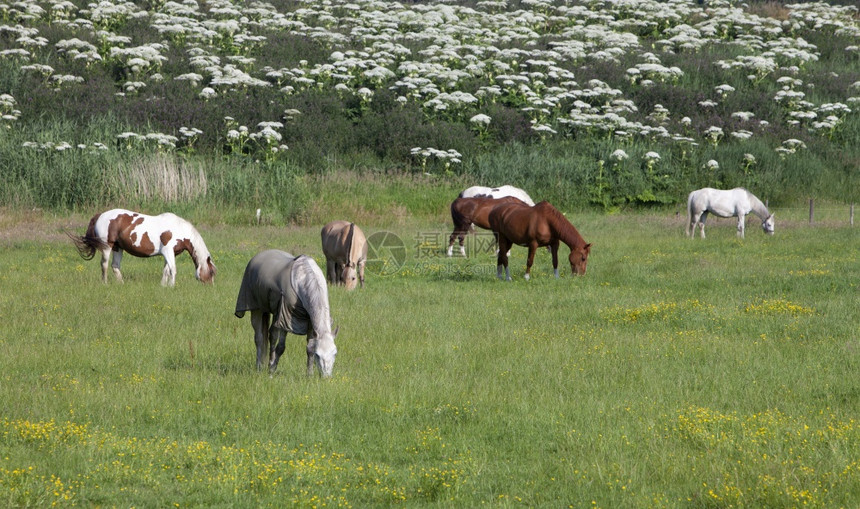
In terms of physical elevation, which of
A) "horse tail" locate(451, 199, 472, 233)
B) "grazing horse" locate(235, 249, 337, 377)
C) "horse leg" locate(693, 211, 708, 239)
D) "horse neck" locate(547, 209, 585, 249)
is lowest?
"horse leg" locate(693, 211, 708, 239)

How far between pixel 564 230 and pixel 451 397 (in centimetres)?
1028

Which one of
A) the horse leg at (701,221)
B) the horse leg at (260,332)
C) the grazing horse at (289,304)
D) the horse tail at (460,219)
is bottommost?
the horse leg at (701,221)

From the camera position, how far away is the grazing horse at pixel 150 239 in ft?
61.0

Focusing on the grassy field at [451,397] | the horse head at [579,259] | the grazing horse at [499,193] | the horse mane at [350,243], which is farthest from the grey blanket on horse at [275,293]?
the grazing horse at [499,193]

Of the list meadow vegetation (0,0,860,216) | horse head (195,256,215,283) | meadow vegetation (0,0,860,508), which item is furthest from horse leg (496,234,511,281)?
meadow vegetation (0,0,860,216)

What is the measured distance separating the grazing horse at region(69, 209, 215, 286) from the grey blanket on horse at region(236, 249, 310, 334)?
7.48 meters

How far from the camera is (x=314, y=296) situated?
10531 mm

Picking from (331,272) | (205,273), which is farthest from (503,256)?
(205,273)

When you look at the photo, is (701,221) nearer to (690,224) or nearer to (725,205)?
(690,224)

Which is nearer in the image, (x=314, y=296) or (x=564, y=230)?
(x=314, y=296)

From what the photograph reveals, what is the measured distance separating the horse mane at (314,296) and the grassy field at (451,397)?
673 millimetres

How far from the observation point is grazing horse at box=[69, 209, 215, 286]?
18594 mm

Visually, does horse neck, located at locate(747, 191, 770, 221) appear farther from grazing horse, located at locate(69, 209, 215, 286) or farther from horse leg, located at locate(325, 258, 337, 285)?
grazing horse, located at locate(69, 209, 215, 286)

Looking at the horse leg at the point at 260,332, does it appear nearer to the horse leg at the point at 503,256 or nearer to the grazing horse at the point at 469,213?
the horse leg at the point at 503,256
